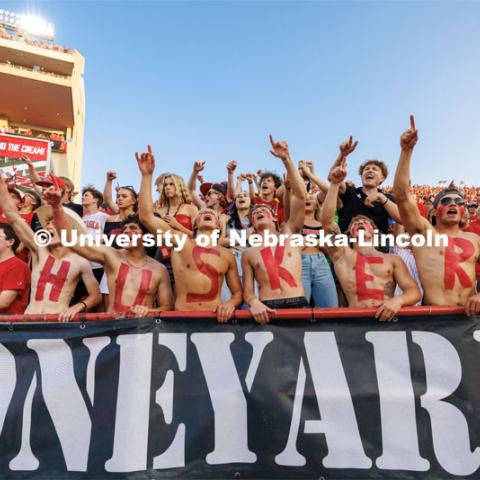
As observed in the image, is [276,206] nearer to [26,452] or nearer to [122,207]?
[122,207]

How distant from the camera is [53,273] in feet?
14.4

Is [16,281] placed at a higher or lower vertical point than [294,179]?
lower

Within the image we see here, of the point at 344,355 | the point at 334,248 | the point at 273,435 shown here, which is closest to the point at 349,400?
the point at 344,355

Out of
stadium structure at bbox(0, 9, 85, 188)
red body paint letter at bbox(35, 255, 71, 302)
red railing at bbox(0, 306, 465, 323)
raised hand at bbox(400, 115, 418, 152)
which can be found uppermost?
stadium structure at bbox(0, 9, 85, 188)

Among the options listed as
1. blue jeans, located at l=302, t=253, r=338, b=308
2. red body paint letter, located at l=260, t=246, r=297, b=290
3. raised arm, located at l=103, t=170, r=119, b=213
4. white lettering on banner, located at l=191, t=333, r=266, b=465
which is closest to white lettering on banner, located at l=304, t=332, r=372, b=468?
white lettering on banner, located at l=191, t=333, r=266, b=465

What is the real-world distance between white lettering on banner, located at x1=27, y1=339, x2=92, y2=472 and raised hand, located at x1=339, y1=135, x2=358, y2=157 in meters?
3.19

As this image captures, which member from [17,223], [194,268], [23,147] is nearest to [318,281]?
[194,268]

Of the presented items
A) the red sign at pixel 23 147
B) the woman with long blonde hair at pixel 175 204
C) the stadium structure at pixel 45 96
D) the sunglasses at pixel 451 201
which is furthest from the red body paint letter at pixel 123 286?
the stadium structure at pixel 45 96

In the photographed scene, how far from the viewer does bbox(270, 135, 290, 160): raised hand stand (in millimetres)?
4262

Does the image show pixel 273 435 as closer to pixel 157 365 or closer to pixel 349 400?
pixel 349 400

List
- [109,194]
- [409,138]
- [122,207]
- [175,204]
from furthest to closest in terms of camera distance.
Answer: [109,194], [122,207], [175,204], [409,138]

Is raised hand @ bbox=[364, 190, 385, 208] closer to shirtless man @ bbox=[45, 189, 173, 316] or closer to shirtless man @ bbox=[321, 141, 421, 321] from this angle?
shirtless man @ bbox=[321, 141, 421, 321]

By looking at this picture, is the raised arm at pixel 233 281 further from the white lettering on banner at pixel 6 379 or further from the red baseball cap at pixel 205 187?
the red baseball cap at pixel 205 187

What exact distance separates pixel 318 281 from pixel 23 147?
2338 centimetres
